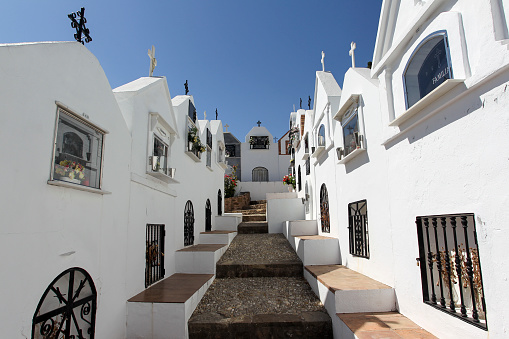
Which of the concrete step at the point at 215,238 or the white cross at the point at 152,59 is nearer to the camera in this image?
the white cross at the point at 152,59

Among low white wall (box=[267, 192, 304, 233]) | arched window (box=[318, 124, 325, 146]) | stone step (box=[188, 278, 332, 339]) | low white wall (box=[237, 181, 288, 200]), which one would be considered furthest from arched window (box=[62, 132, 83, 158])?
low white wall (box=[237, 181, 288, 200])

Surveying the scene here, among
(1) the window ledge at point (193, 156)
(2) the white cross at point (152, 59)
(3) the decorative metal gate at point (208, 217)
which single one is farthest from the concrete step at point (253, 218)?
(2) the white cross at point (152, 59)

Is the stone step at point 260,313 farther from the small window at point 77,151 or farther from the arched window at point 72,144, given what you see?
the arched window at point 72,144

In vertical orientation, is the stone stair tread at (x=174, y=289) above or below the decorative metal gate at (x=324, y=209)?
below

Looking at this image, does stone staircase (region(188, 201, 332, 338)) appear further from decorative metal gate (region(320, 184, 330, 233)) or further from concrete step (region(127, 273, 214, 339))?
decorative metal gate (region(320, 184, 330, 233))

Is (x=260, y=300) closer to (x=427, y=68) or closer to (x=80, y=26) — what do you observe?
(x=427, y=68)

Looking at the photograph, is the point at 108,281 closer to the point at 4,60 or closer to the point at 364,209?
the point at 4,60

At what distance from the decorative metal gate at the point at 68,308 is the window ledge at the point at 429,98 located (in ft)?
14.1

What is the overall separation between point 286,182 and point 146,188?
32.6 feet

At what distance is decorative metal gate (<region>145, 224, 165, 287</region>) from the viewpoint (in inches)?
217

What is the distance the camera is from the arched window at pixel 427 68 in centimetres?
323

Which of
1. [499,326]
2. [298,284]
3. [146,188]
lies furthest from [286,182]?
[499,326]

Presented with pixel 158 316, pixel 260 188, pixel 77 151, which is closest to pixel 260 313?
pixel 158 316

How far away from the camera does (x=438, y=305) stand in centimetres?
348
